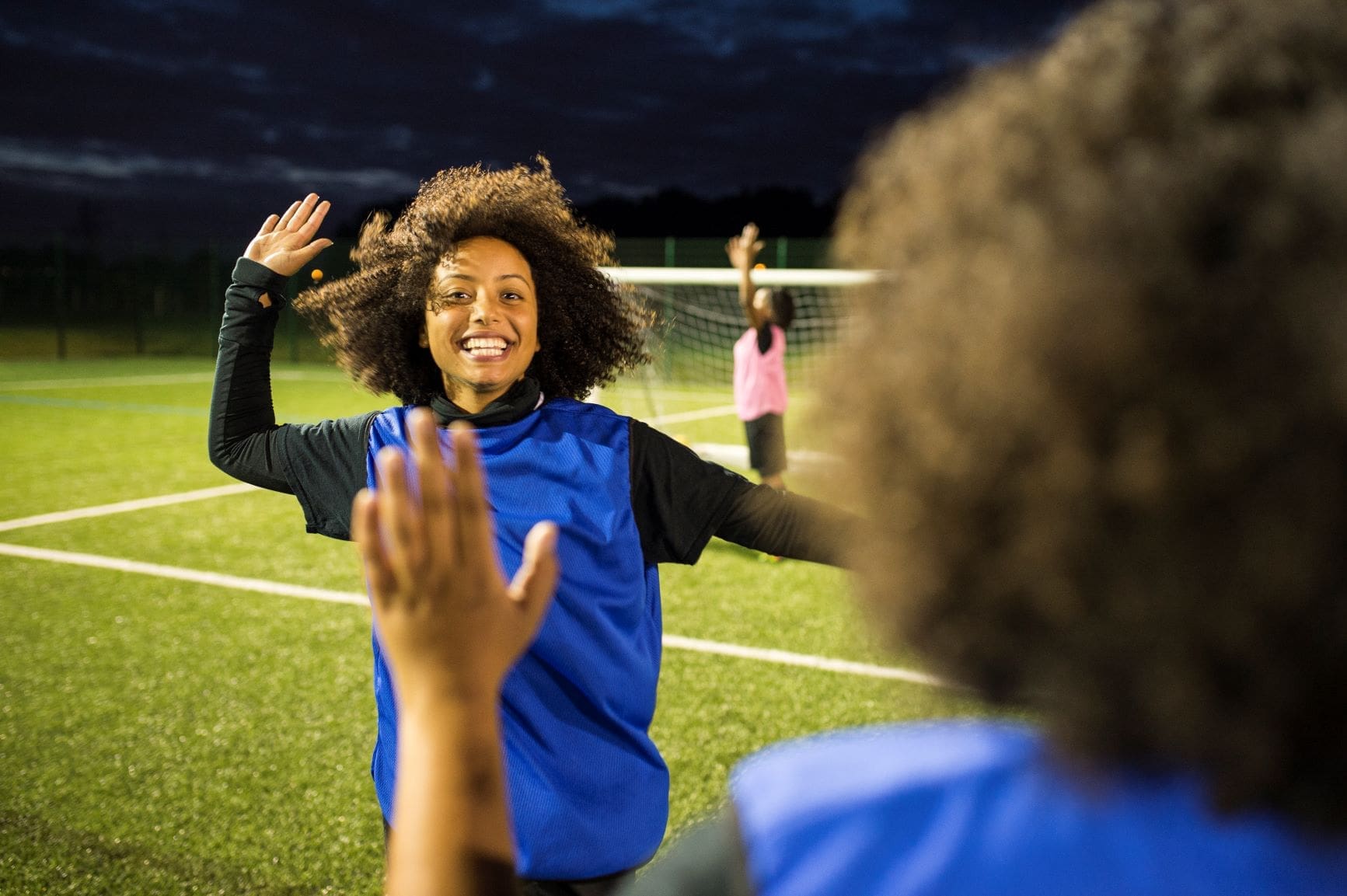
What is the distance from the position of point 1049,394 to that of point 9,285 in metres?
29.5

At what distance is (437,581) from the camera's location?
79 cm

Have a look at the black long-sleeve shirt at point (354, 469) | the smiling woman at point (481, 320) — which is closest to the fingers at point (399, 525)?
the black long-sleeve shirt at point (354, 469)

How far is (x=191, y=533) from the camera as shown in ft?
25.4

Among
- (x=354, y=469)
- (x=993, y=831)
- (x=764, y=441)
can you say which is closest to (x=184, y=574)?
(x=764, y=441)

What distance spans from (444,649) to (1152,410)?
20.4 inches

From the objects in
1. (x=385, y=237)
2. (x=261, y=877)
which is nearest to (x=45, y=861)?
(x=261, y=877)

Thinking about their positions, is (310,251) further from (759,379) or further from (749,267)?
(759,379)

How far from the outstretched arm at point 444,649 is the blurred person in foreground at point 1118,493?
0.16 meters

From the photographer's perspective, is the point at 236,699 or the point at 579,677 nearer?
the point at 579,677

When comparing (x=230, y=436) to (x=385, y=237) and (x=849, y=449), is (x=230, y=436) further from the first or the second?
(x=849, y=449)

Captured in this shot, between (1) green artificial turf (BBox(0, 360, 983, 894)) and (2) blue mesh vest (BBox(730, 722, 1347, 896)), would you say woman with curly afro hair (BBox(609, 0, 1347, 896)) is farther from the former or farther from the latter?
(1) green artificial turf (BBox(0, 360, 983, 894))

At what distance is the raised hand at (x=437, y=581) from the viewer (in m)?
0.78

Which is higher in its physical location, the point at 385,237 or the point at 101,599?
the point at 385,237

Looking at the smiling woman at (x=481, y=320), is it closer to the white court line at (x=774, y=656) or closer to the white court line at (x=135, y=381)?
the white court line at (x=774, y=656)
